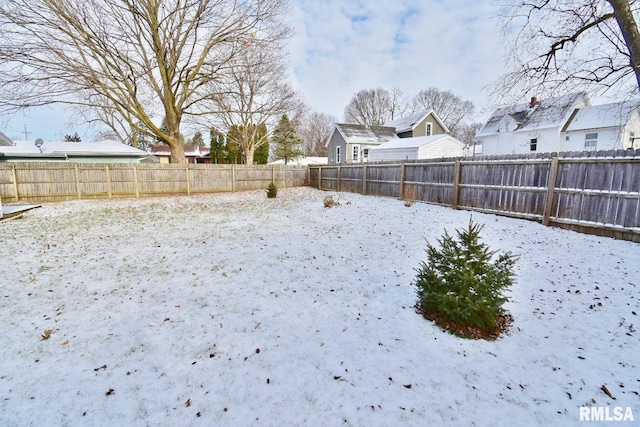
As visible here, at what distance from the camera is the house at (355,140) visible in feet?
77.7

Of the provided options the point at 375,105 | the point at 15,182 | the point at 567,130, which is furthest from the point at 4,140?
the point at 375,105

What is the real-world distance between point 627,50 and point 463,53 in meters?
5.25

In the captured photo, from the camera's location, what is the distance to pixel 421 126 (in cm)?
2583

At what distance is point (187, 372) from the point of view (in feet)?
7.57

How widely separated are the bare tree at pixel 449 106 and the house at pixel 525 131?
2146 centimetres

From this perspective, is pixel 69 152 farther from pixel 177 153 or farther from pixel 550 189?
pixel 550 189

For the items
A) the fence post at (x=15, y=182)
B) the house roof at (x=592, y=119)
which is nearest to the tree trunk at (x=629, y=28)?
the house roof at (x=592, y=119)

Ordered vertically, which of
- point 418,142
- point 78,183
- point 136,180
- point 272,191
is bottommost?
point 272,191

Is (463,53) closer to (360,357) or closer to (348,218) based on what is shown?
(348,218)

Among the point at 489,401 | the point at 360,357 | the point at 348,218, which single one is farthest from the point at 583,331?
the point at 348,218

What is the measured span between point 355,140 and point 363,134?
132 centimetres

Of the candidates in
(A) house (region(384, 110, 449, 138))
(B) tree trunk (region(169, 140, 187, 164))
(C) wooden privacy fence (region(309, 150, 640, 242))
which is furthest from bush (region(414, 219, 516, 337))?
(A) house (region(384, 110, 449, 138))

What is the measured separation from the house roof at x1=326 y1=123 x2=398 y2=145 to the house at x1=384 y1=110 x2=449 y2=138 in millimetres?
1130

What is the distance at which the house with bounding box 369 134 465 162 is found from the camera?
18.8 metres
